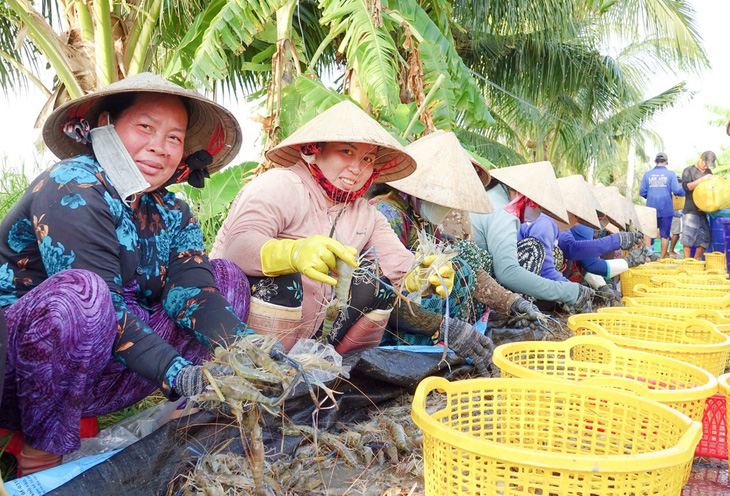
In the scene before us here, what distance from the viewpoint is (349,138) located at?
7.25ft

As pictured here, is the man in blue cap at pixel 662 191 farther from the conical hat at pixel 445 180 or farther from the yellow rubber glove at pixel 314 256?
the yellow rubber glove at pixel 314 256

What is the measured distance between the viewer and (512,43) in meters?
9.99

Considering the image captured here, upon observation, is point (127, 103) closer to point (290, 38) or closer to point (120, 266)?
point (120, 266)

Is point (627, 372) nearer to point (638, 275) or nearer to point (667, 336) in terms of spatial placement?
point (667, 336)

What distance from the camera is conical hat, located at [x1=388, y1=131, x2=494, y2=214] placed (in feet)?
9.49

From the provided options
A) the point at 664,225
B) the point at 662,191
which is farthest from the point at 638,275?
the point at 664,225

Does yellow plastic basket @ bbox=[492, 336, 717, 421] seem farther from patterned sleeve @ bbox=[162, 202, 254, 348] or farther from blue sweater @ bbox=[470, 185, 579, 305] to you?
blue sweater @ bbox=[470, 185, 579, 305]

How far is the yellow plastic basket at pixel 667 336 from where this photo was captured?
2074 mm

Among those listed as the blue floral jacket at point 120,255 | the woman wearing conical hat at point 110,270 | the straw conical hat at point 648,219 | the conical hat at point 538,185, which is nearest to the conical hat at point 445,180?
the conical hat at point 538,185

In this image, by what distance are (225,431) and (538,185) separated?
A: 2.65m

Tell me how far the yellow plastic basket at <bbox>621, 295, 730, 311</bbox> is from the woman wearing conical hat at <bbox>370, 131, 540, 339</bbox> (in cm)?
65

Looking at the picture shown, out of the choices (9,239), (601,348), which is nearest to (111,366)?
(9,239)

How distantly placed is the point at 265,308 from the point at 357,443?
1.88 feet

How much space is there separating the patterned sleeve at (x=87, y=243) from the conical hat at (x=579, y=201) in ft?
11.3
